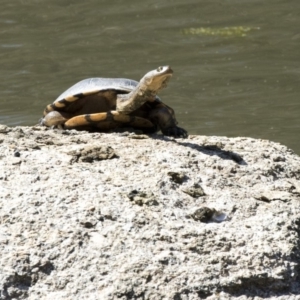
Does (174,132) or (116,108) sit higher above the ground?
(116,108)

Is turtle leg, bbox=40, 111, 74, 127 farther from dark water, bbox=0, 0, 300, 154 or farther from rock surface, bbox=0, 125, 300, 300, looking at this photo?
dark water, bbox=0, 0, 300, 154

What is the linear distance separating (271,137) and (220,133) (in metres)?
0.49

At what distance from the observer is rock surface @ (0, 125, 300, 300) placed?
2.91 metres

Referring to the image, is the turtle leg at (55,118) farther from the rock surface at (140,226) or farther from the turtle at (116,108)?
the rock surface at (140,226)

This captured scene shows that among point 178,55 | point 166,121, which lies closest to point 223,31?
point 178,55

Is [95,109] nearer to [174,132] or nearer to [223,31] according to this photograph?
[174,132]

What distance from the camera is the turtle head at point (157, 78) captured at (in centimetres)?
415

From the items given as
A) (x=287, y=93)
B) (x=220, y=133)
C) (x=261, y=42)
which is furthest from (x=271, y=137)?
(x=261, y=42)

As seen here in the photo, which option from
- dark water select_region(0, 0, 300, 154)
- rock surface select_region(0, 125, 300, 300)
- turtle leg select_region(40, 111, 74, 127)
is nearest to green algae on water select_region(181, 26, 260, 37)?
dark water select_region(0, 0, 300, 154)

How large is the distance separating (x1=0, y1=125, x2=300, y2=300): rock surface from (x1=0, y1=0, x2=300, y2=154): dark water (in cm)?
366

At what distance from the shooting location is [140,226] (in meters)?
3.11

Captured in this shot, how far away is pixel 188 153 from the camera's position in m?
3.82

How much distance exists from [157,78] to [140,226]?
126 cm

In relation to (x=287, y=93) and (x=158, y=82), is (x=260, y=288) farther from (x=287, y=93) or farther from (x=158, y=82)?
(x=287, y=93)
